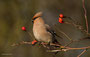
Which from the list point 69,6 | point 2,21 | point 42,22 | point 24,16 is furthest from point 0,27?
point 42,22

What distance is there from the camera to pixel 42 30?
3.73 meters

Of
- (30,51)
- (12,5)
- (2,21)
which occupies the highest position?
(12,5)

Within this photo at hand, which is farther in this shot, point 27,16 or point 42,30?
point 27,16

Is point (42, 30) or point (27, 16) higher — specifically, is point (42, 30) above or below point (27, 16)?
below

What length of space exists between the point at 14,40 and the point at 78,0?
2.84 meters

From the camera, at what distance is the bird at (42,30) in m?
3.60

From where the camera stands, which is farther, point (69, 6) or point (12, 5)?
point (69, 6)

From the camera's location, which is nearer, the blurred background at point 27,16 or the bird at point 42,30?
the bird at point 42,30

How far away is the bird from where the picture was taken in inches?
Answer: 142

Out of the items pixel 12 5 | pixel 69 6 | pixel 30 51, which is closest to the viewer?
pixel 30 51

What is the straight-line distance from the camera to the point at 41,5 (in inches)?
272

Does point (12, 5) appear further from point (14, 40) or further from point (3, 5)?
point (14, 40)

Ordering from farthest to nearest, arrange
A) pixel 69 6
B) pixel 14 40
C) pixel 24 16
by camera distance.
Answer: pixel 69 6
pixel 24 16
pixel 14 40

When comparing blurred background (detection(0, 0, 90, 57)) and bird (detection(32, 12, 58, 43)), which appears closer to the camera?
bird (detection(32, 12, 58, 43))
